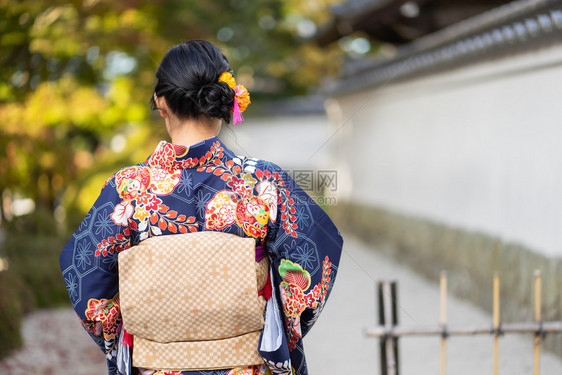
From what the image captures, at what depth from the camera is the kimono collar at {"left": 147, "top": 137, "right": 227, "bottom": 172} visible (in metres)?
1.82

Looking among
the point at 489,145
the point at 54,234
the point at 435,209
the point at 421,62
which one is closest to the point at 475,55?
the point at 489,145

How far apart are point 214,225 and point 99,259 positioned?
342 millimetres

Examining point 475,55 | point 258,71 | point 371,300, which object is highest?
point 258,71

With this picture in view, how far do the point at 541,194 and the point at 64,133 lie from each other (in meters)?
10.5

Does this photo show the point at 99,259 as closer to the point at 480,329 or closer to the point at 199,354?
the point at 199,354

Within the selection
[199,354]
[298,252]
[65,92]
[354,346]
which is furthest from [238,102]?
[65,92]

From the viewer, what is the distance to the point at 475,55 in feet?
20.3

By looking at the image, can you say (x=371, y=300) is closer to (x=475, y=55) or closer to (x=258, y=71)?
(x=475, y=55)

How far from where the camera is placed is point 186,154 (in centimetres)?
182

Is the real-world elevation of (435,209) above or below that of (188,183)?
below

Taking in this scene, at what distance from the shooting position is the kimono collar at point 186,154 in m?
1.82

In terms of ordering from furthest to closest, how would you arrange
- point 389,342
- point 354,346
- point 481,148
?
1. point 481,148
2. point 354,346
3. point 389,342

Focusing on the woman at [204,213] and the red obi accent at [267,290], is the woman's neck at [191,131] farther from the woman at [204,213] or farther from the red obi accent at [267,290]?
the red obi accent at [267,290]

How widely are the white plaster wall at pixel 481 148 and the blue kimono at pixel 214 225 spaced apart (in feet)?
10.7
